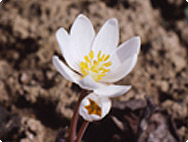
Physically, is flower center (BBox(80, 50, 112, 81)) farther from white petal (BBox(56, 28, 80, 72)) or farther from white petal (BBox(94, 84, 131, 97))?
white petal (BBox(94, 84, 131, 97))

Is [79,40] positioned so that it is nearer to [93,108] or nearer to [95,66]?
[95,66]

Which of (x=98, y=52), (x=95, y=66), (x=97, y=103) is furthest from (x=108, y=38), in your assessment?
(x=97, y=103)

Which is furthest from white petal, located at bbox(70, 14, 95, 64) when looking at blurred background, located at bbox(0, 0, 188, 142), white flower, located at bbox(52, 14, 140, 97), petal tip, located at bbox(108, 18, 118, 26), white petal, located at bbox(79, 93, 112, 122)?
blurred background, located at bbox(0, 0, 188, 142)

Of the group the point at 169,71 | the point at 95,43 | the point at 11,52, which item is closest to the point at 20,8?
the point at 11,52

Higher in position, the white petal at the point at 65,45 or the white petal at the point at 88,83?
the white petal at the point at 65,45

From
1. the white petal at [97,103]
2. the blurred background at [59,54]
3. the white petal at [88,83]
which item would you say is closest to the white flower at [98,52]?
the white petal at [97,103]

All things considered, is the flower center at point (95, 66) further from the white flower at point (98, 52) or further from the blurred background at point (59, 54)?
the blurred background at point (59, 54)
